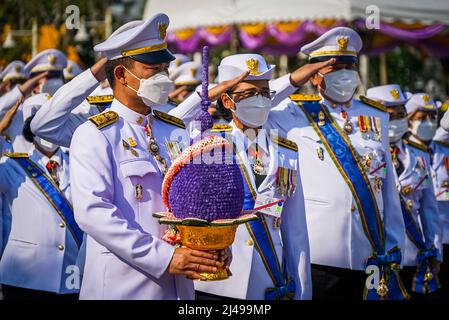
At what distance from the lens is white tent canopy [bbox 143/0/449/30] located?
16219 mm

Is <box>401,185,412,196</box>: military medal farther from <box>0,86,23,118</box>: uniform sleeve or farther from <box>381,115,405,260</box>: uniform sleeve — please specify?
<box>0,86,23,118</box>: uniform sleeve

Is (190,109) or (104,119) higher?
(190,109)

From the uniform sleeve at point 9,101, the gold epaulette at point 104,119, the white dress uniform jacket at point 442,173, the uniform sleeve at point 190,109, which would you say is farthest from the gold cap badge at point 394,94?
the gold epaulette at point 104,119

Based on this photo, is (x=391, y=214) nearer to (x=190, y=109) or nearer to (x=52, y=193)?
(x=190, y=109)

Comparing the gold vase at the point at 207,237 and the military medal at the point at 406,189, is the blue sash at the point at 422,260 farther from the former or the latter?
the gold vase at the point at 207,237

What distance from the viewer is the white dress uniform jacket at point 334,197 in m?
5.87

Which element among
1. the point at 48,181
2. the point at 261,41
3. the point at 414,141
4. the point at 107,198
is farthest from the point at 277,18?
the point at 107,198

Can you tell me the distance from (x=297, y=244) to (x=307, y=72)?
1.60 m

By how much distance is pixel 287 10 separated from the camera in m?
17.3

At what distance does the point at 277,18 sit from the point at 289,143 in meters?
12.5

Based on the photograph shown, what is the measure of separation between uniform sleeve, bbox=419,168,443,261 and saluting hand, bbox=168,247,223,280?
15.4 ft

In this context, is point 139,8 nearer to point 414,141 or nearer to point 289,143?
point 414,141

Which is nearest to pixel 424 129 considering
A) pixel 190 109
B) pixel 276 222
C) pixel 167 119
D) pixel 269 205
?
pixel 190 109

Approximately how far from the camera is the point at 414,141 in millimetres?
8375
